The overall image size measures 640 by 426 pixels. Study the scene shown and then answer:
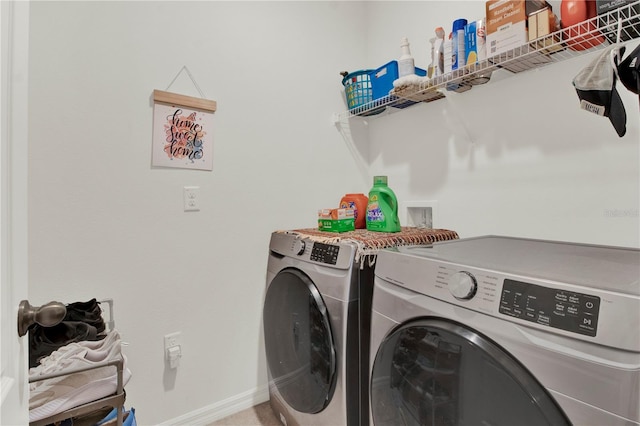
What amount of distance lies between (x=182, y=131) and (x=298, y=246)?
0.79 metres

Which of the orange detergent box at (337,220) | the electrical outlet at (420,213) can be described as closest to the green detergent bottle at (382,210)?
the orange detergent box at (337,220)

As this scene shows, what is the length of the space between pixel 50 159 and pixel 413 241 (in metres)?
1.50

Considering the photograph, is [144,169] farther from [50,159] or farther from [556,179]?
[556,179]

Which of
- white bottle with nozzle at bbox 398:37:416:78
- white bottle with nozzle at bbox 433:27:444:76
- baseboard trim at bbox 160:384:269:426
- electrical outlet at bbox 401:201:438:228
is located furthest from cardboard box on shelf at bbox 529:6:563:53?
baseboard trim at bbox 160:384:269:426

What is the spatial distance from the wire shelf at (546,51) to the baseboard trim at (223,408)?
69.6 inches

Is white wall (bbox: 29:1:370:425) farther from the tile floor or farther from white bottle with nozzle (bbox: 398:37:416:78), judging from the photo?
white bottle with nozzle (bbox: 398:37:416:78)

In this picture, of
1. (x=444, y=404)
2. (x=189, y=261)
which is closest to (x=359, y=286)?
(x=444, y=404)

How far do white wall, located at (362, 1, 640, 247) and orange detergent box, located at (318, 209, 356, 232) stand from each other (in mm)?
494

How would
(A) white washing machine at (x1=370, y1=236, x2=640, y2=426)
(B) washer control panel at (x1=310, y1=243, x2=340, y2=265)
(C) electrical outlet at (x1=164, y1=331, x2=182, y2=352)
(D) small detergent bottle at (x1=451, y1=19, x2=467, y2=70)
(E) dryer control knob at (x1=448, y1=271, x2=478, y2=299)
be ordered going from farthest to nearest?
(C) electrical outlet at (x1=164, y1=331, x2=182, y2=352)
(D) small detergent bottle at (x1=451, y1=19, x2=467, y2=70)
(B) washer control panel at (x1=310, y1=243, x2=340, y2=265)
(E) dryer control knob at (x1=448, y1=271, x2=478, y2=299)
(A) white washing machine at (x1=370, y1=236, x2=640, y2=426)

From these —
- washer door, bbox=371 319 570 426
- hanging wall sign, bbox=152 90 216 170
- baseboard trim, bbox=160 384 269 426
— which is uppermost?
hanging wall sign, bbox=152 90 216 170

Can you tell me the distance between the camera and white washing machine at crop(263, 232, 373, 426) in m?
1.18

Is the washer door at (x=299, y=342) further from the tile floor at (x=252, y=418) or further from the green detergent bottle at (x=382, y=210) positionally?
the green detergent bottle at (x=382, y=210)

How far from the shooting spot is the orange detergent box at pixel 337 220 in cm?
155

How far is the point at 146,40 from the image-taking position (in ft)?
4.88
